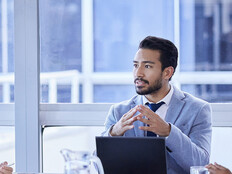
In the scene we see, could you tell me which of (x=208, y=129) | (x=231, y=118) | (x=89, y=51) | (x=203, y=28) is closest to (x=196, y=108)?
(x=208, y=129)

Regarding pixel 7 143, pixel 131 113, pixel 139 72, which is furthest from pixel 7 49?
pixel 131 113

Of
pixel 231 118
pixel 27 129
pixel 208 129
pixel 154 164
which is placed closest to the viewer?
pixel 154 164

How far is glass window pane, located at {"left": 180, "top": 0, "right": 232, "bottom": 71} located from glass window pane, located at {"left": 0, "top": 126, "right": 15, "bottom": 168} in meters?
1.36

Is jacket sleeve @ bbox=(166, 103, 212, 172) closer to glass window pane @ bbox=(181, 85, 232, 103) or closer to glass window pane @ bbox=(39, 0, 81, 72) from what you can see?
glass window pane @ bbox=(181, 85, 232, 103)

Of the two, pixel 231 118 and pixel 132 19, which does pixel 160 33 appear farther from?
pixel 231 118

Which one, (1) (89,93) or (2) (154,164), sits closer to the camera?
(2) (154,164)

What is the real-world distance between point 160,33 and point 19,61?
103cm

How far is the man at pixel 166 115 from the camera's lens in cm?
249

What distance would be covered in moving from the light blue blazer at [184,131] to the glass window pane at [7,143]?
3.52ft

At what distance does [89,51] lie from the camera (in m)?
3.52

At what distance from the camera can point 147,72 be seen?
2.84 meters

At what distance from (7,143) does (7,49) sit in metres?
0.71

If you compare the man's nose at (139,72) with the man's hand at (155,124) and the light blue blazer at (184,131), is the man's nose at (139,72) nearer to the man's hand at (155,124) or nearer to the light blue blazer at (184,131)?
the light blue blazer at (184,131)

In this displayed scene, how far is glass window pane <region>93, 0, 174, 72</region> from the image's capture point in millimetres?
3436
